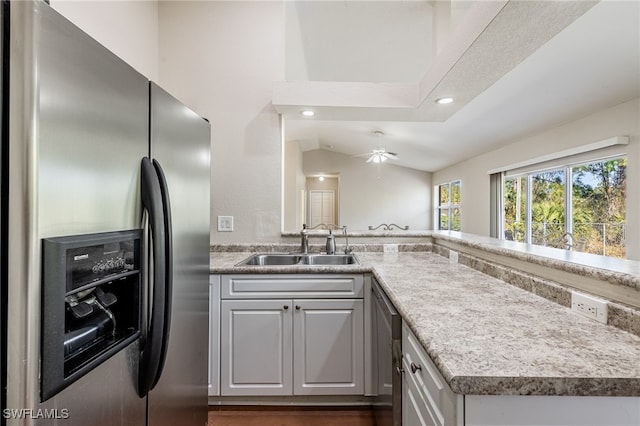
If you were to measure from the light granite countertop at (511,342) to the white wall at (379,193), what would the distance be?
256 inches

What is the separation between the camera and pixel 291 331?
1.80 meters

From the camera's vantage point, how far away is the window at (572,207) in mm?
2941

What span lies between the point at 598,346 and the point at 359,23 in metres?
3.14

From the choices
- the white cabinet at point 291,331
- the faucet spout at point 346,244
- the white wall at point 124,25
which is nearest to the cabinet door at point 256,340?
the white cabinet at point 291,331

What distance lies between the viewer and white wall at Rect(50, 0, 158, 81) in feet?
5.07

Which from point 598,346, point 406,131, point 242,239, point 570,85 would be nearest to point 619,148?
point 570,85

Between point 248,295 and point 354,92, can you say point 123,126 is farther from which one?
point 354,92

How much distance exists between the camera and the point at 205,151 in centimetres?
133

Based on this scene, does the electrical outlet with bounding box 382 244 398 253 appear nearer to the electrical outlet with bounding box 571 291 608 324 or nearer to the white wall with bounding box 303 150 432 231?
the electrical outlet with bounding box 571 291 608 324

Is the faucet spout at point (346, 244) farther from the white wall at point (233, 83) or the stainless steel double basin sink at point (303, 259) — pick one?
the white wall at point (233, 83)

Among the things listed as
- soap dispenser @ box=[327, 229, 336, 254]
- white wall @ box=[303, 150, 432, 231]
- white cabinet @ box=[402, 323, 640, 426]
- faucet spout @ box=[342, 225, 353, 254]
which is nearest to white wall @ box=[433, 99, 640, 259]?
white wall @ box=[303, 150, 432, 231]

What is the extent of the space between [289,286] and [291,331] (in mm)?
269

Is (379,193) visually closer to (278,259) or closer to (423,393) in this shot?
(278,259)

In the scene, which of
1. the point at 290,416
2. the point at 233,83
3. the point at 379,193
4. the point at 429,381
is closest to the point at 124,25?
the point at 233,83
